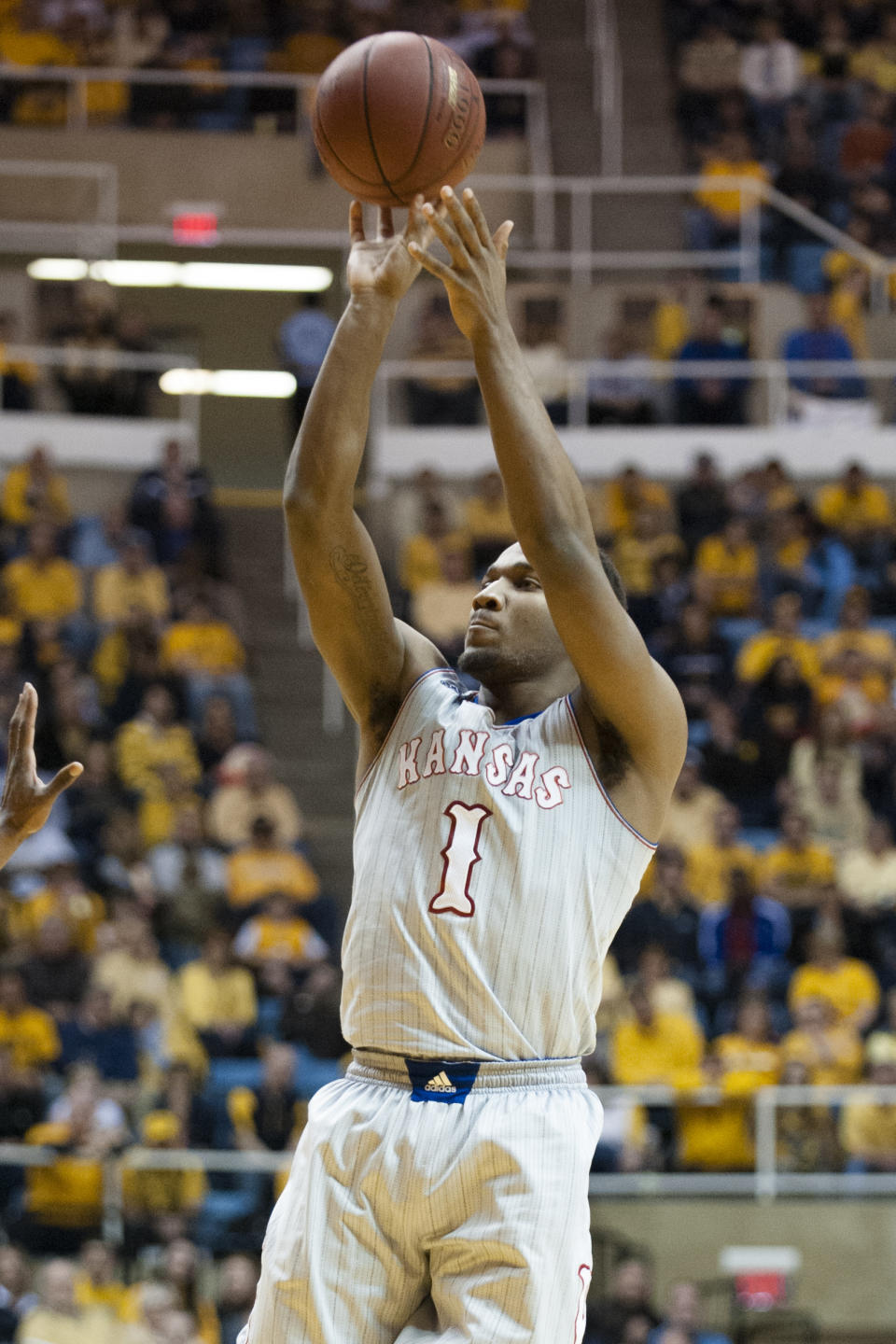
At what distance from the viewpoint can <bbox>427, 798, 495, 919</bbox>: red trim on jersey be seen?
3.47 metres

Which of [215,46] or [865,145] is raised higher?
[215,46]

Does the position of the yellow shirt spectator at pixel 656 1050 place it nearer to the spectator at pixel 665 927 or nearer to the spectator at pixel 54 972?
the spectator at pixel 665 927

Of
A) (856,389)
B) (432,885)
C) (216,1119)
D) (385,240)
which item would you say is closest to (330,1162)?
(432,885)

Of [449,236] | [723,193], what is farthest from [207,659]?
[449,236]

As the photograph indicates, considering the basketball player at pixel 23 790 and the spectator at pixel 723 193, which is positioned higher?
the spectator at pixel 723 193

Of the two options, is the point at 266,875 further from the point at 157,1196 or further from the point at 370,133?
the point at 370,133

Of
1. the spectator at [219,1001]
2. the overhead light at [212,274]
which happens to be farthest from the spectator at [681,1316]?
the overhead light at [212,274]

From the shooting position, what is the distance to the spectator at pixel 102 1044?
9.74m

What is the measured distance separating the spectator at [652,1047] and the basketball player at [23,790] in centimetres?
665

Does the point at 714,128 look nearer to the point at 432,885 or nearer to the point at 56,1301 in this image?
the point at 56,1301

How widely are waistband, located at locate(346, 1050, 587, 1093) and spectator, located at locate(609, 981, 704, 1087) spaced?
6.37 m

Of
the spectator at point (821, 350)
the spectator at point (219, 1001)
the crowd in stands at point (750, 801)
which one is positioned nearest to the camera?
the crowd in stands at point (750, 801)

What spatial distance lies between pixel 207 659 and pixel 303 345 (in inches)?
118

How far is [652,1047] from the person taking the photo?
32.3 feet
